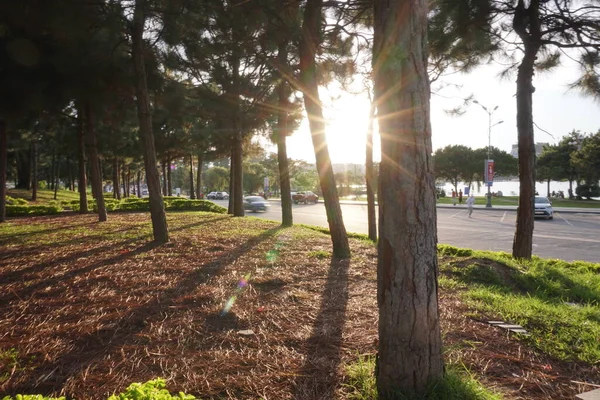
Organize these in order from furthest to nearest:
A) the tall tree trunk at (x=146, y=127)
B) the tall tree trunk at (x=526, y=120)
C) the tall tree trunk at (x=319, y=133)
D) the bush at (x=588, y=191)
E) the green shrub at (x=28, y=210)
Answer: the bush at (x=588, y=191), the green shrub at (x=28, y=210), the tall tree trunk at (x=146, y=127), the tall tree trunk at (x=526, y=120), the tall tree trunk at (x=319, y=133)

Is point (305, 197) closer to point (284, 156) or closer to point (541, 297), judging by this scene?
point (284, 156)

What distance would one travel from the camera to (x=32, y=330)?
9.82 feet

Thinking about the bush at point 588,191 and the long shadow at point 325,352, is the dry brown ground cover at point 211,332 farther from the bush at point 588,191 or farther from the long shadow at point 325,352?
the bush at point 588,191

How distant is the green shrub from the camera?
1485 cm

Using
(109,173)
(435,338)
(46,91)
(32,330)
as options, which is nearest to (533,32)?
(435,338)

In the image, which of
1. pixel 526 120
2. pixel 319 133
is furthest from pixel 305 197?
pixel 526 120

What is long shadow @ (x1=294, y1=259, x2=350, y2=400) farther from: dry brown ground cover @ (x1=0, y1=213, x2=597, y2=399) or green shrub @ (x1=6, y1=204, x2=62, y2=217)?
green shrub @ (x1=6, y1=204, x2=62, y2=217)

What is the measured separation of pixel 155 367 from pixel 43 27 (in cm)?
757

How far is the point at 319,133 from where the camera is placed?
686cm

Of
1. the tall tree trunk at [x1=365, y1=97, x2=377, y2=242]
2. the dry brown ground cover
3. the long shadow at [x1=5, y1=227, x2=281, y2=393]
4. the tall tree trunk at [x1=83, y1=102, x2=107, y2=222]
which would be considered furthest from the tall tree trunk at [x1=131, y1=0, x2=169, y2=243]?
the tall tree trunk at [x1=83, y1=102, x2=107, y2=222]

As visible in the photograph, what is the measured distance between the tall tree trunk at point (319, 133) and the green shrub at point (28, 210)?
1414 centimetres

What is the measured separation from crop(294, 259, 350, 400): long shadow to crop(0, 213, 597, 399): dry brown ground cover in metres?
0.01

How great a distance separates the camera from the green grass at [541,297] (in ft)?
9.44

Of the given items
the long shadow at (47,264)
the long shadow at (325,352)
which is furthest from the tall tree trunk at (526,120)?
the long shadow at (47,264)
